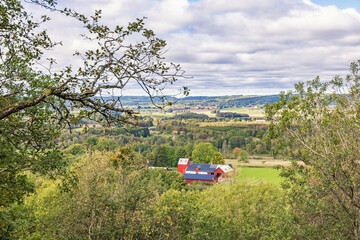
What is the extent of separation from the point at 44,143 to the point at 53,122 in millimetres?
650

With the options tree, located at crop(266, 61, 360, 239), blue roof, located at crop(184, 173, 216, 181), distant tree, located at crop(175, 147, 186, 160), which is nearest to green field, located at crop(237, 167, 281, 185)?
blue roof, located at crop(184, 173, 216, 181)

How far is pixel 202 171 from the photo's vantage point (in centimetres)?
7212

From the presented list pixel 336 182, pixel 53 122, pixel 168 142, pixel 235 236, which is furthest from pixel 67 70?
pixel 168 142

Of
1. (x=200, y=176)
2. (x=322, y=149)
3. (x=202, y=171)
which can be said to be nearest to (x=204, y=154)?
(x=202, y=171)

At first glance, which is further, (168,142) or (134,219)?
(168,142)

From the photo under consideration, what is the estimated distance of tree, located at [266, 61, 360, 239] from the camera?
10.9 meters

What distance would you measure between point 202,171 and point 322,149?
6135 centimetres

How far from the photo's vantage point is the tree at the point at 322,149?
10.9 meters

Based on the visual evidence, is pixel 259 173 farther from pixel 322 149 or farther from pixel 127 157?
pixel 322 149

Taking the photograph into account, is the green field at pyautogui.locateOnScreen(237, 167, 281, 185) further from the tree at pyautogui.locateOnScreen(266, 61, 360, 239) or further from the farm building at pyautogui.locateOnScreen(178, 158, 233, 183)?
the tree at pyautogui.locateOnScreen(266, 61, 360, 239)

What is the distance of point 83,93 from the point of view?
5863 millimetres

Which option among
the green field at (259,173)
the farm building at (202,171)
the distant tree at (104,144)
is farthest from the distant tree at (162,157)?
the green field at (259,173)

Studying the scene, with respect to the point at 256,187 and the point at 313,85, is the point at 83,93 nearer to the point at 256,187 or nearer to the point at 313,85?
the point at 313,85

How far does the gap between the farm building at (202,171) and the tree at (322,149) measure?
53.1 metres
